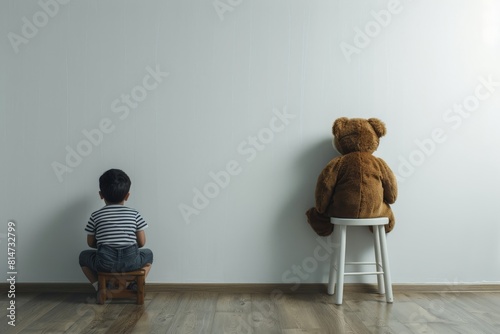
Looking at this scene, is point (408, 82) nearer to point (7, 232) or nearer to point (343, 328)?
point (343, 328)

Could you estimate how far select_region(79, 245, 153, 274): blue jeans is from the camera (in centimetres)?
265

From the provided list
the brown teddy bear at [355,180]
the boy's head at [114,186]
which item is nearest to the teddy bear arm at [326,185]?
the brown teddy bear at [355,180]

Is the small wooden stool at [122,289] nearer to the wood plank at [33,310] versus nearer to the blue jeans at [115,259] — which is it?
the blue jeans at [115,259]

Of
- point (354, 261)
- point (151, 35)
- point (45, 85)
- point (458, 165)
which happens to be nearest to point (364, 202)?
point (354, 261)

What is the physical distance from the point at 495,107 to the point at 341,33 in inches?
35.2

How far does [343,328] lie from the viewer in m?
2.28

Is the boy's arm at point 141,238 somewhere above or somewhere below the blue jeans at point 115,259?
above

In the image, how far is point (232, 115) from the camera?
2924mm

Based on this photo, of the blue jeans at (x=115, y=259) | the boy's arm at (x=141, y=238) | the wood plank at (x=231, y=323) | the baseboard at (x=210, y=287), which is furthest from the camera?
the baseboard at (x=210, y=287)

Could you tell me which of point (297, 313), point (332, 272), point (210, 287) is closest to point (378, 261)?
point (332, 272)

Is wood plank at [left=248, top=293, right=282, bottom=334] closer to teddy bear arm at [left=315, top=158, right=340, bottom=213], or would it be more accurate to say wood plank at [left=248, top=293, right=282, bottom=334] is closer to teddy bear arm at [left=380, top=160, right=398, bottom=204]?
teddy bear arm at [left=315, top=158, right=340, bottom=213]

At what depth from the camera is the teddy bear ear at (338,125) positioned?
2.80 meters

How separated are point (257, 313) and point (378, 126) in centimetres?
108

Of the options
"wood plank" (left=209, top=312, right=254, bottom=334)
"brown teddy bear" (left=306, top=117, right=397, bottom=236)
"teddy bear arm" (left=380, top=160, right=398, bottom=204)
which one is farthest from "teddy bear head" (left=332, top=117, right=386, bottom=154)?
"wood plank" (left=209, top=312, right=254, bottom=334)
